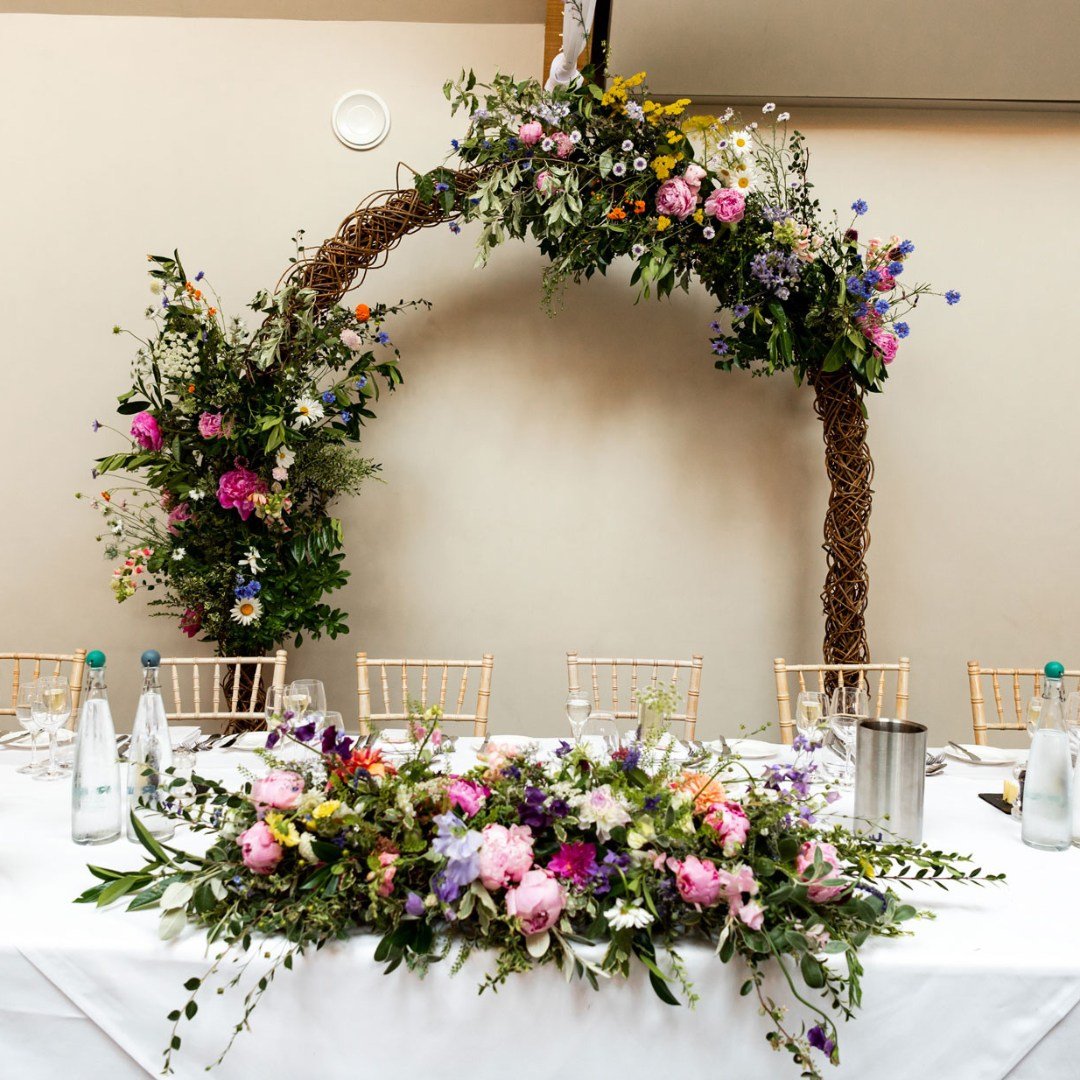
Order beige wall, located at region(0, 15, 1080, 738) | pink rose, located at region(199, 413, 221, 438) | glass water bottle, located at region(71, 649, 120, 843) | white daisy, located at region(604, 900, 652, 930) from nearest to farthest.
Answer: white daisy, located at region(604, 900, 652, 930), glass water bottle, located at region(71, 649, 120, 843), pink rose, located at region(199, 413, 221, 438), beige wall, located at region(0, 15, 1080, 738)

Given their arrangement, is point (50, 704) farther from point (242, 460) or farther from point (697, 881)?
point (697, 881)

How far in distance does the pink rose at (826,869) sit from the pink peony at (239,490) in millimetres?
1884

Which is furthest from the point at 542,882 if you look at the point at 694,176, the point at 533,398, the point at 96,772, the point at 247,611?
the point at 533,398

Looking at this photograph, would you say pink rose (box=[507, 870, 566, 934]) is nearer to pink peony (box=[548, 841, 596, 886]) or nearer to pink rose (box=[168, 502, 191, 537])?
pink peony (box=[548, 841, 596, 886])

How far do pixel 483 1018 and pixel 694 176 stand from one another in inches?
88.2

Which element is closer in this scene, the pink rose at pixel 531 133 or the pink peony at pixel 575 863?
the pink peony at pixel 575 863

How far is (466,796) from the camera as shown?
0.98 m

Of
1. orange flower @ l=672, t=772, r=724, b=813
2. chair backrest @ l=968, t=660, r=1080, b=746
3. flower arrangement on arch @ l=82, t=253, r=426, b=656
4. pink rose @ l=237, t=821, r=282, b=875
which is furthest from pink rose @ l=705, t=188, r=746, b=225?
pink rose @ l=237, t=821, r=282, b=875

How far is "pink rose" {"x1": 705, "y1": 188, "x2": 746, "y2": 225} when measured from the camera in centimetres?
239

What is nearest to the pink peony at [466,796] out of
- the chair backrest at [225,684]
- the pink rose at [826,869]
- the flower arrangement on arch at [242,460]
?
the pink rose at [826,869]

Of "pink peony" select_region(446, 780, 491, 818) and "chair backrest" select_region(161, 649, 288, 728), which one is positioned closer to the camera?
"pink peony" select_region(446, 780, 491, 818)

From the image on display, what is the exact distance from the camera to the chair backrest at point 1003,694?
7.17ft

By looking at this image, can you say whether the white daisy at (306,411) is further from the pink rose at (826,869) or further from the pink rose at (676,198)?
the pink rose at (826,869)

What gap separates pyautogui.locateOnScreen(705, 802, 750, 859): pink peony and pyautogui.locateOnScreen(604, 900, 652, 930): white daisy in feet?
0.40
